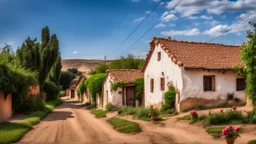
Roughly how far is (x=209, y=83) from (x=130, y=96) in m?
8.54

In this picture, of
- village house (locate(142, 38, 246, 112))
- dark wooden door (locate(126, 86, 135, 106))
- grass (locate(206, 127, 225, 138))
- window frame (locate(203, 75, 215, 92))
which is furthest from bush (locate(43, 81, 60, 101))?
grass (locate(206, 127, 225, 138))

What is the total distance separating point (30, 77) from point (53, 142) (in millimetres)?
12413

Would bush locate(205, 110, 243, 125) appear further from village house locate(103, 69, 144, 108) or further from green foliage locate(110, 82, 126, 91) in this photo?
village house locate(103, 69, 144, 108)

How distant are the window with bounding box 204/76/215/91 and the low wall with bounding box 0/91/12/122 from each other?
1370 centimetres

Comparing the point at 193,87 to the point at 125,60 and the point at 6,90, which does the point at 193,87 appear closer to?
the point at 6,90

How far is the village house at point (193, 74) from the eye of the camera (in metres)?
18.3

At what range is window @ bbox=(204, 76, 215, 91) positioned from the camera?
19.1 metres

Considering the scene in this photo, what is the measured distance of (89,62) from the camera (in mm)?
131500

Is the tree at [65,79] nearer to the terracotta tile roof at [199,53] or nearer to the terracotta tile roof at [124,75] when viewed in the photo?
the terracotta tile roof at [124,75]

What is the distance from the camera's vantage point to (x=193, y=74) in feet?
60.5

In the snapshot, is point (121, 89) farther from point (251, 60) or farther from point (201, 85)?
point (251, 60)

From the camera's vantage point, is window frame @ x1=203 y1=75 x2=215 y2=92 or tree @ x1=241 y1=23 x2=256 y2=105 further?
window frame @ x1=203 y1=75 x2=215 y2=92

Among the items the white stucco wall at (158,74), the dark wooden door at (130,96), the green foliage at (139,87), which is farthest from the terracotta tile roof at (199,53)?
the dark wooden door at (130,96)

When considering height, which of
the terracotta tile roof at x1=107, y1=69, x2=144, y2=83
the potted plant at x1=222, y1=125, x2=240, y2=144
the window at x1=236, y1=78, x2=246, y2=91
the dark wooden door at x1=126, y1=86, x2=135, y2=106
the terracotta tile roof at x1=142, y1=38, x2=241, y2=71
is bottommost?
the potted plant at x1=222, y1=125, x2=240, y2=144
